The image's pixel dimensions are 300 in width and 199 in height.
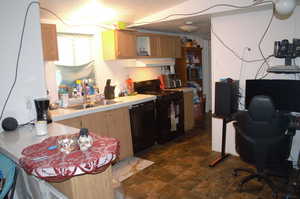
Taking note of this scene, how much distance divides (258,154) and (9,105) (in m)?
2.63

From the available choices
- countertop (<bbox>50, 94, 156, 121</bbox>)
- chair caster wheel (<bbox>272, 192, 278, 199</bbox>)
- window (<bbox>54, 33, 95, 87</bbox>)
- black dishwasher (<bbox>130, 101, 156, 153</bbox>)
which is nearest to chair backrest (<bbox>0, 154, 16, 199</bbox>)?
countertop (<bbox>50, 94, 156, 121</bbox>)

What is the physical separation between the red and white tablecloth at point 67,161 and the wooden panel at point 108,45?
2583 mm

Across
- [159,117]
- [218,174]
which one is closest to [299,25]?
[218,174]

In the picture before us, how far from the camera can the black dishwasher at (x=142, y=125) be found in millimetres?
3723

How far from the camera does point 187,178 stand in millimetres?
2951

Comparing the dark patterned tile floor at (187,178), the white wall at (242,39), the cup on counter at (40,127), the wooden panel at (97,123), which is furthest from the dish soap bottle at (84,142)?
the white wall at (242,39)

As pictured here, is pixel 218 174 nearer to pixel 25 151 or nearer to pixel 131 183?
pixel 131 183

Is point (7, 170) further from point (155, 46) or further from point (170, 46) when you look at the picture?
point (170, 46)

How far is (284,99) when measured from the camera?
115 inches

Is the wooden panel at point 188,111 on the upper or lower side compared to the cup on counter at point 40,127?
lower

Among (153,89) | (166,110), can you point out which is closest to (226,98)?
(166,110)

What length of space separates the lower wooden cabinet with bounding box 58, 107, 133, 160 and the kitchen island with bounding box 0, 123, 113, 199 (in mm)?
905

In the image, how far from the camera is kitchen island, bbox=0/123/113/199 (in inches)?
52.5

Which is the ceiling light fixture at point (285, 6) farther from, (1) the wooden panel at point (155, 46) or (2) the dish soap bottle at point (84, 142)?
(1) the wooden panel at point (155, 46)
